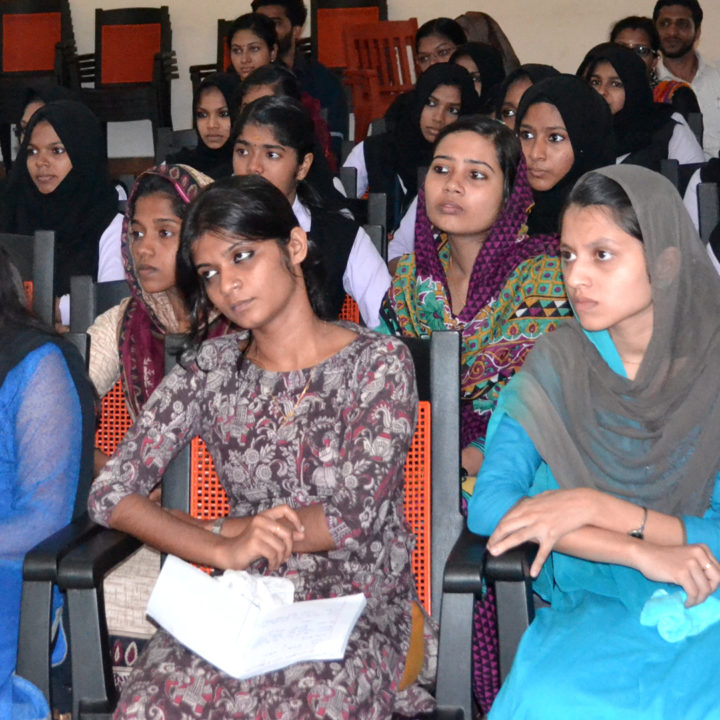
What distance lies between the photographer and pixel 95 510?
1808mm

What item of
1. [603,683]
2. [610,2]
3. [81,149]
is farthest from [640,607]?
[610,2]

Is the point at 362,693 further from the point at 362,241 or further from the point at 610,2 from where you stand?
the point at 610,2

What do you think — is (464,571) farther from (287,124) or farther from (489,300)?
(287,124)

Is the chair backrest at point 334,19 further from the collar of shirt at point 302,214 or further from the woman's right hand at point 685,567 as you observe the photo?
the woman's right hand at point 685,567

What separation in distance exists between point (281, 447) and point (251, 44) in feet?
13.3

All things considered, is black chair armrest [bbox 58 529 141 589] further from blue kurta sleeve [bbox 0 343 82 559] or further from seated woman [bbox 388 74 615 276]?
seated woman [bbox 388 74 615 276]

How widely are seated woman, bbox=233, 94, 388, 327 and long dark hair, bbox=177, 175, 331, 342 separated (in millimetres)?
1042

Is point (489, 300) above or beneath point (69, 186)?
beneath

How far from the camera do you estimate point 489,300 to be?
2.46 m

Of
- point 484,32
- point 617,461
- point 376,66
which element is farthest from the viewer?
point 376,66

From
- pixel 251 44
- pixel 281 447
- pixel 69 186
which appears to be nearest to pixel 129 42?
pixel 251 44

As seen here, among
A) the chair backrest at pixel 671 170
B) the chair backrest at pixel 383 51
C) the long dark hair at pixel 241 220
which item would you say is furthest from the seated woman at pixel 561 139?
the chair backrest at pixel 383 51

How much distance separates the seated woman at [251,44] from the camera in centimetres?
548

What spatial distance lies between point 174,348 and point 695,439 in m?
0.90
